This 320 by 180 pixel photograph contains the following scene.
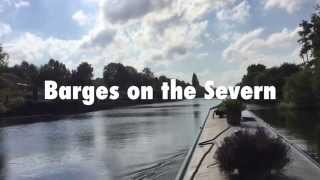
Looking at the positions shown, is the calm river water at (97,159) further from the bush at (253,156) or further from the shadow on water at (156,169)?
the bush at (253,156)

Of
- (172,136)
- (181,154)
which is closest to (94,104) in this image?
(172,136)

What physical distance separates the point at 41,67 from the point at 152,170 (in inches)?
5467

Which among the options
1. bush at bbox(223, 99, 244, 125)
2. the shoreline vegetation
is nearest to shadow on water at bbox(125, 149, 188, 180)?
bush at bbox(223, 99, 244, 125)

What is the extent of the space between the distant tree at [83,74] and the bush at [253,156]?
145 meters

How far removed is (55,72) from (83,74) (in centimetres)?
1164

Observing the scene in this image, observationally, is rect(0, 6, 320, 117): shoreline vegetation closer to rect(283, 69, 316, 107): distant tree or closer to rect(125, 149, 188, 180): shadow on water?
rect(283, 69, 316, 107): distant tree

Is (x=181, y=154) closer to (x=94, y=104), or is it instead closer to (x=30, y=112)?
(x=30, y=112)

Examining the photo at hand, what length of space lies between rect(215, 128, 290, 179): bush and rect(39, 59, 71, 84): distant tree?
136 metres

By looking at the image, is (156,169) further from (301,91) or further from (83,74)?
(83,74)

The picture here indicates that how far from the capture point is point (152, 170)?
907 inches

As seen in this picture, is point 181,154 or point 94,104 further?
point 94,104

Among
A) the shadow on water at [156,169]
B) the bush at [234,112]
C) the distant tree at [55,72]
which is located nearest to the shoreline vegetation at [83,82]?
the distant tree at [55,72]

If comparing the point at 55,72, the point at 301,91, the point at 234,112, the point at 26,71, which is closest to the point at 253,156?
the point at 234,112

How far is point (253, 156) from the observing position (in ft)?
50.7
